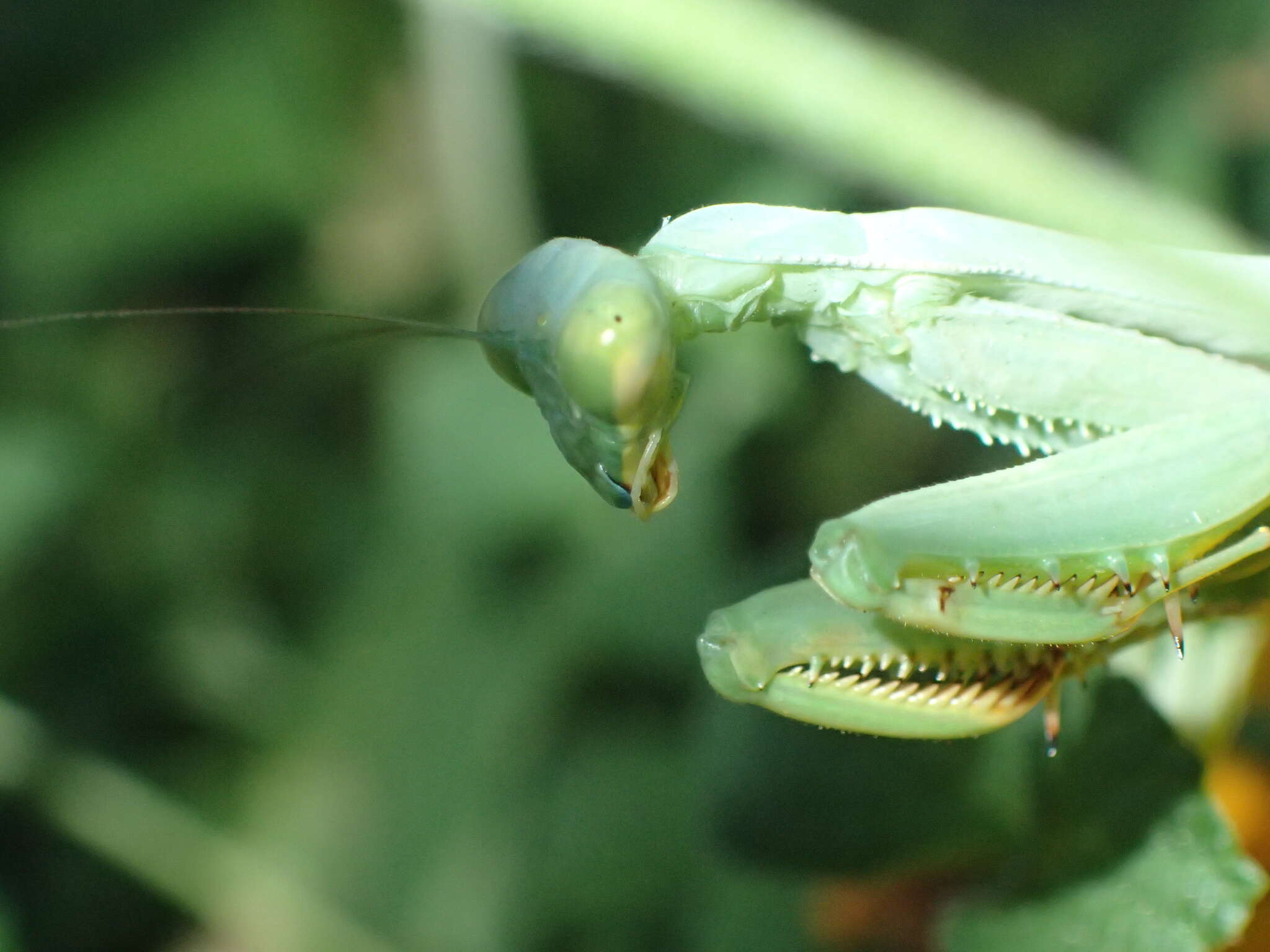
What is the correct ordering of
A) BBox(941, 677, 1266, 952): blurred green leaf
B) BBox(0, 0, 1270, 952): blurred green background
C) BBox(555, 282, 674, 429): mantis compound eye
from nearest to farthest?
BBox(555, 282, 674, 429): mantis compound eye, BBox(941, 677, 1266, 952): blurred green leaf, BBox(0, 0, 1270, 952): blurred green background

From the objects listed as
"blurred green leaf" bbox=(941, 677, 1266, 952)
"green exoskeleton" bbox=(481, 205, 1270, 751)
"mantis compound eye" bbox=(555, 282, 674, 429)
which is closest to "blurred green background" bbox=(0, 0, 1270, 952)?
"blurred green leaf" bbox=(941, 677, 1266, 952)

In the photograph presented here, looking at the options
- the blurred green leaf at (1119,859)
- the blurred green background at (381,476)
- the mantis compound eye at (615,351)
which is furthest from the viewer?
the blurred green background at (381,476)

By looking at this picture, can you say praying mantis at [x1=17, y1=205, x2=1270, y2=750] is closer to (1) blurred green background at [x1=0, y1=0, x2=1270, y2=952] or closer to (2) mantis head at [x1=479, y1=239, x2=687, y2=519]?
(2) mantis head at [x1=479, y1=239, x2=687, y2=519]

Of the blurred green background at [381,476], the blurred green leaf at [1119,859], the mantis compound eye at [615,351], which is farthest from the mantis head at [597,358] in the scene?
the blurred green background at [381,476]

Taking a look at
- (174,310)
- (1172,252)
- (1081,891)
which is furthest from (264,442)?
(1172,252)

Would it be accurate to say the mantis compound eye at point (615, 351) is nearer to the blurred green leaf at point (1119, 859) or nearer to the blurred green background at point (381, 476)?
the blurred green leaf at point (1119, 859)

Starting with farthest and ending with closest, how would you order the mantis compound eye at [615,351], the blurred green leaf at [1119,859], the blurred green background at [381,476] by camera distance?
the blurred green background at [381,476]
the blurred green leaf at [1119,859]
the mantis compound eye at [615,351]

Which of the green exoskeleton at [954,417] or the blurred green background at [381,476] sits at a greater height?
the green exoskeleton at [954,417]

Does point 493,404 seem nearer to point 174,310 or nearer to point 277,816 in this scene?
point 277,816
